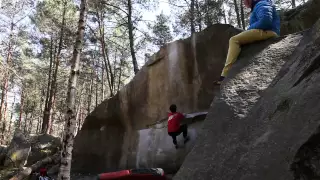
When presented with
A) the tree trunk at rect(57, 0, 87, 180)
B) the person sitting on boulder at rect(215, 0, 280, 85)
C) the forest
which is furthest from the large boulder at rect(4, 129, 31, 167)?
the person sitting on boulder at rect(215, 0, 280, 85)

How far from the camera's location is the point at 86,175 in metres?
12.0

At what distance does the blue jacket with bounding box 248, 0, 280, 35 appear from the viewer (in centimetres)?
500

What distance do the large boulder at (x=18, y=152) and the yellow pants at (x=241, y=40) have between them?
45.7ft

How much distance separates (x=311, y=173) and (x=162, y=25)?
67.4 ft

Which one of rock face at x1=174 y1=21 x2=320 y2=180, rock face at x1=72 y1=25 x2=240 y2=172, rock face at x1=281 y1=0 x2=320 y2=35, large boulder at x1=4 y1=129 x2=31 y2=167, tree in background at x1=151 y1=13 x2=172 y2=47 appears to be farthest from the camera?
tree in background at x1=151 y1=13 x2=172 y2=47

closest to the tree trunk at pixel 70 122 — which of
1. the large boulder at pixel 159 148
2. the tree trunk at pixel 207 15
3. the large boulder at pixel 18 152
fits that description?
the large boulder at pixel 159 148

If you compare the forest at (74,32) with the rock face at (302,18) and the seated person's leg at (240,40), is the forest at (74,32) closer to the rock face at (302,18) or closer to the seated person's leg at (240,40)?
the rock face at (302,18)

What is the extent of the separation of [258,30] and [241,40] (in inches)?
12.6

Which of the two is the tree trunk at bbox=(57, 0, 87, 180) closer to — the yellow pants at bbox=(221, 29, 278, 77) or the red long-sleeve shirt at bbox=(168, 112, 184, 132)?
the red long-sleeve shirt at bbox=(168, 112, 184, 132)

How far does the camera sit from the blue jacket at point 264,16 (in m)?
5.00

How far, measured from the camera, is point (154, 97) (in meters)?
11.8

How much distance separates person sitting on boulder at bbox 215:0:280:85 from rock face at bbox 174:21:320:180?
0.14m

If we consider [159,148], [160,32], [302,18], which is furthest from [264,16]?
[160,32]

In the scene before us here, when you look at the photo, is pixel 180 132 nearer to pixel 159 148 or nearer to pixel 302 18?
pixel 159 148
